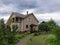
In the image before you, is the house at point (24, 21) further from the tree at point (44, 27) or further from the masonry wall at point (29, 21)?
the tree at point (44, 27)

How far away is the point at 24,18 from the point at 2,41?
48349 mm

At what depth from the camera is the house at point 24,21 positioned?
64.3 metres

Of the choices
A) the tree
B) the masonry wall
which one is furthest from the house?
the tree

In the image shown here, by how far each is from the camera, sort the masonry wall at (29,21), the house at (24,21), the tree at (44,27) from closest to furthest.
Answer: the tree at (44,27), the house at (24,21), the masonry wall at (29,21)

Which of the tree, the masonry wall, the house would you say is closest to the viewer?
the tree

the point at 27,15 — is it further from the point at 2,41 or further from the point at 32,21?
the point at 2,41

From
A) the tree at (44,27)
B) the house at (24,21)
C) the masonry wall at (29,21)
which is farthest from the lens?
the masonry wall at (29,21)

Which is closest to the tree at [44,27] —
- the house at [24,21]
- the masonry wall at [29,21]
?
the house at [24,21]

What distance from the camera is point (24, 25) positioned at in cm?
6575

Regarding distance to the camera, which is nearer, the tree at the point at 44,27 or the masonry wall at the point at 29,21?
the tree at the point at 44,27

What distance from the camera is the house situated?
211 feet

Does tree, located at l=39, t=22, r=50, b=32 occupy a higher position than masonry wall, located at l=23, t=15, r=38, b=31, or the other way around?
masonry wall, located at l=23, t=15, r=38, b=31

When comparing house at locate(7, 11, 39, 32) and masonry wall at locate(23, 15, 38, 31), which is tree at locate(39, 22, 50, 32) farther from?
masonry wall at locate(23, 15, 38, 31)

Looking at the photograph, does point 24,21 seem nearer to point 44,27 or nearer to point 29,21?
point 29,21
